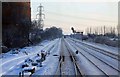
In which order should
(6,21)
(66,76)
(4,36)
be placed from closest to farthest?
1. (66,76)
2. (4,36)
3. (6,21)

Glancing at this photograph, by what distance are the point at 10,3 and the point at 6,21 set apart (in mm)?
4867

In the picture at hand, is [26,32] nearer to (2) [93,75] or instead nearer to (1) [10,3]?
(1) [10,3]

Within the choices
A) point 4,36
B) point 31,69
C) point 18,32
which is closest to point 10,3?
point 18,32

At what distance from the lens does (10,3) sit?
158 ft

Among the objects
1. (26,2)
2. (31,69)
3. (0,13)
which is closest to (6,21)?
(0,13)

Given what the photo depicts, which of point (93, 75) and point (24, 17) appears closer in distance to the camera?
point (93, 75)

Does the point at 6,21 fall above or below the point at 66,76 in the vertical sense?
above

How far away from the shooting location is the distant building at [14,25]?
41344 mm

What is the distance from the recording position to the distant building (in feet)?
136

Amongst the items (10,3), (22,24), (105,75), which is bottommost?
(105,75)

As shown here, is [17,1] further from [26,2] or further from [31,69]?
[31,69]

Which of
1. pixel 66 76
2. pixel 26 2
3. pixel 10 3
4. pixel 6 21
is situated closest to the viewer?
pixel 66 76

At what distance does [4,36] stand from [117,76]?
86.0 feet

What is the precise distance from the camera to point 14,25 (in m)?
44.7
